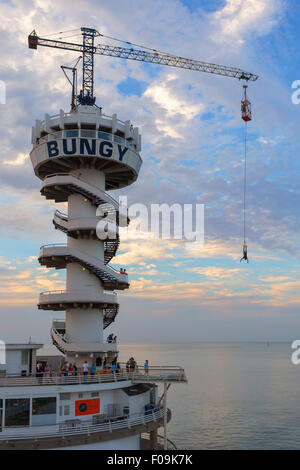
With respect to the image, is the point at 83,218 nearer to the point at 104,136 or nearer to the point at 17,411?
the point at 104,136

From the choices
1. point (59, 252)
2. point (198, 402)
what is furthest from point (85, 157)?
point (198, 402)

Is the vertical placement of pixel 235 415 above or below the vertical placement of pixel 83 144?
below

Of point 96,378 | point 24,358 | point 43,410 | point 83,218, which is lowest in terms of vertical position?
point 43,410

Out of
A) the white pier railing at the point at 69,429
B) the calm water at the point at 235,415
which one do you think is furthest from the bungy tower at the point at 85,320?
the calm water at the point at 235,415

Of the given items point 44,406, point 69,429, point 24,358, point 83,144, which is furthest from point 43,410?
point 83,144

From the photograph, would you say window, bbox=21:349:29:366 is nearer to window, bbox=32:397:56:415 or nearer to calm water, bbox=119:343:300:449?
window, bbox=32:397:56:415

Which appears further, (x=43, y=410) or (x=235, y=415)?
(x=235, y=415)

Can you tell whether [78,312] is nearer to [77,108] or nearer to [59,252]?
[59,252]
